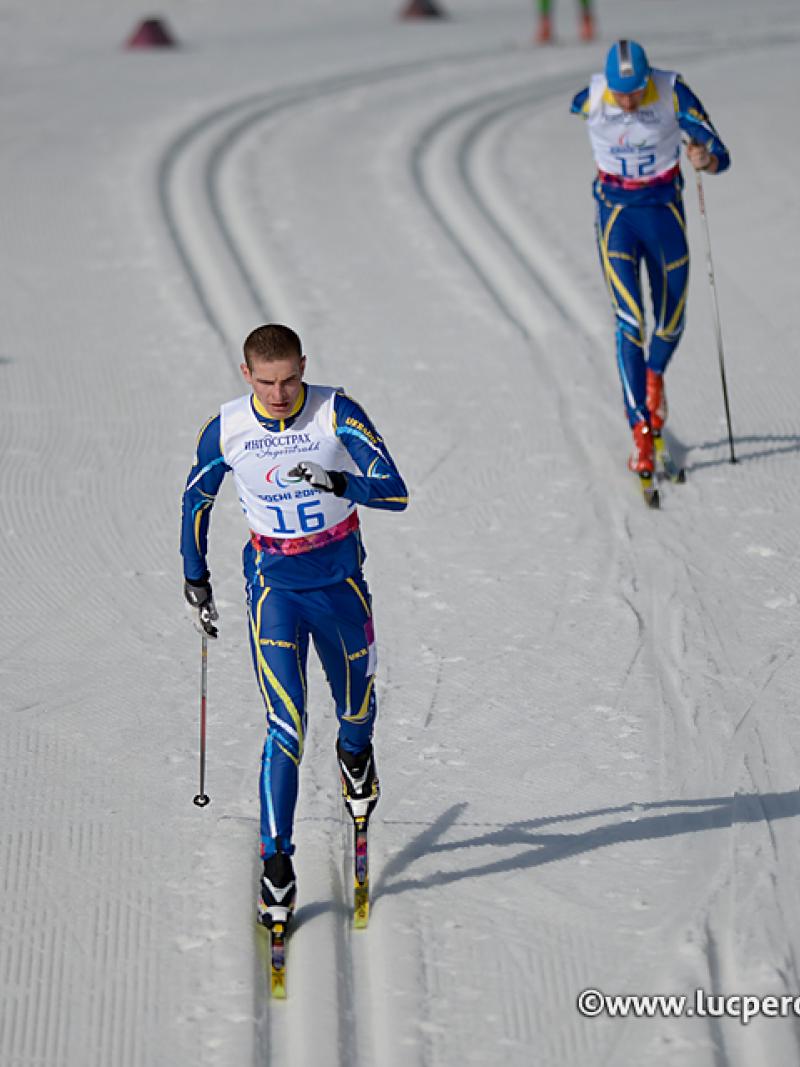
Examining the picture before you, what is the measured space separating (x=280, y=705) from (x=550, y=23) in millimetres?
17806

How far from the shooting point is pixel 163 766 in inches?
269

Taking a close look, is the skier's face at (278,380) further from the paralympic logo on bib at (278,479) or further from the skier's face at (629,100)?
the skier's face at (629,100)

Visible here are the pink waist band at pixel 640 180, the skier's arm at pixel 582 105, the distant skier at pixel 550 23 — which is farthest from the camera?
the distant skier at pixel 550 23

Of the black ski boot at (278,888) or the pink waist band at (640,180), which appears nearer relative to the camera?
the black ski boot at (278,888)

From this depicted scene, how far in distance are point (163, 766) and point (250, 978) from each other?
149 centimetres

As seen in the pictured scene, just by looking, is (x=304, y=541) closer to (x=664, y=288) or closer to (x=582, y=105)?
(x=664, y=288)

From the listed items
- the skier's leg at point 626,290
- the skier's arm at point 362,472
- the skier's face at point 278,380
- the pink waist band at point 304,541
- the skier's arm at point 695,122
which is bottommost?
the pink waist band at point 304,541

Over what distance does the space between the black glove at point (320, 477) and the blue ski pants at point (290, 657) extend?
0.44 metres

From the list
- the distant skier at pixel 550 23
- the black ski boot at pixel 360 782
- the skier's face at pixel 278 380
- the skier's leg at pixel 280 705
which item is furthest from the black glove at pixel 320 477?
the distant skier at pixel 550 23

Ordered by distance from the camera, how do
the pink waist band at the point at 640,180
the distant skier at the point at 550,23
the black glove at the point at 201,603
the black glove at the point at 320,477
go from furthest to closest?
the distant skier at the point at 550,23, the pink waist band at the point at 640,180, the black glove at the point at 201,603, the black glove at the point at 320,477

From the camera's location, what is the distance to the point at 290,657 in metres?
5.57

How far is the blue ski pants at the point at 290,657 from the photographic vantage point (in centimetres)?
557

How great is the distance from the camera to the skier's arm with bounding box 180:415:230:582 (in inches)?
220

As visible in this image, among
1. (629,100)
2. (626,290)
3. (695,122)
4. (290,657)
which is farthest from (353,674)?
(695,122)
